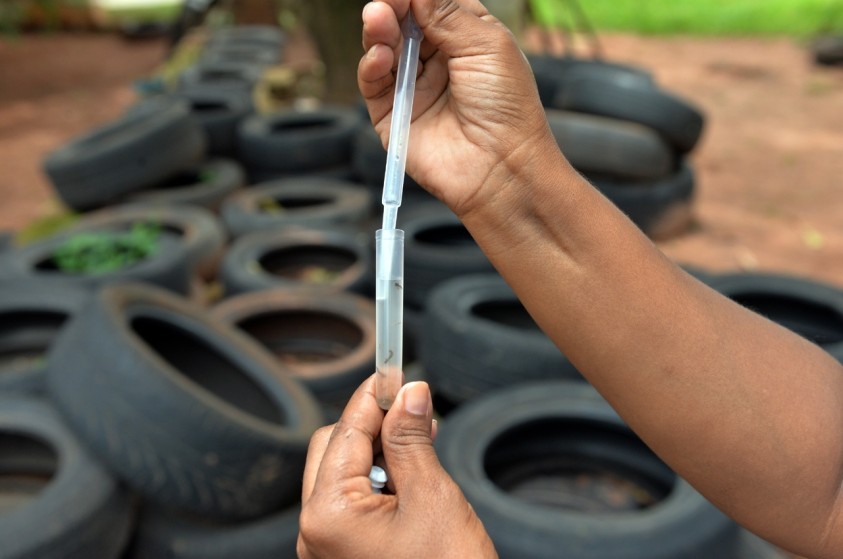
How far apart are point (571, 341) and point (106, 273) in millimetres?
3130

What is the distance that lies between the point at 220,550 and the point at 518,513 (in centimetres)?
93

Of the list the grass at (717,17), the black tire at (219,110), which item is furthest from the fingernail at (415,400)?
the grass at (717,17)

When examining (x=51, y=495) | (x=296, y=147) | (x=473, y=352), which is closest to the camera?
(x=51, y=495)

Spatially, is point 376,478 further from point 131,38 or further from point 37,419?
point 131,38

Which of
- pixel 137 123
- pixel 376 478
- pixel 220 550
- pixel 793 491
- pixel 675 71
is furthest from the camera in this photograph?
pixel 675 71

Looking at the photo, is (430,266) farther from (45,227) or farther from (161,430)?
(45,227)

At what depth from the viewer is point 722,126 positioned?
8.41 m

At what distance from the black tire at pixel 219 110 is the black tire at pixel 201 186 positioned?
0.62 ft

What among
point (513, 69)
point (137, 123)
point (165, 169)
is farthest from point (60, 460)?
point (137, 123)

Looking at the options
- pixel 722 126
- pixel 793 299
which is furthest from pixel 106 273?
pixel 722 126

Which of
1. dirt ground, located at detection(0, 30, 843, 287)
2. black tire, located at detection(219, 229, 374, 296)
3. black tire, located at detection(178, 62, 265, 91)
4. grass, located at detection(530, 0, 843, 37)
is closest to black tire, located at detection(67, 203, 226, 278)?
black tire, located at detection(219, 229, 374, 296)

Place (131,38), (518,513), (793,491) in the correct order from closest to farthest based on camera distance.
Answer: (793,491), (518,513), (131,38)

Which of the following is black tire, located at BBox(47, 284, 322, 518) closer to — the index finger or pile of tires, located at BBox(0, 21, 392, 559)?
pile of tires, located at BBox(0, 21, 392, 559)

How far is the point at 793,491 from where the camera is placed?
110 centimetres
